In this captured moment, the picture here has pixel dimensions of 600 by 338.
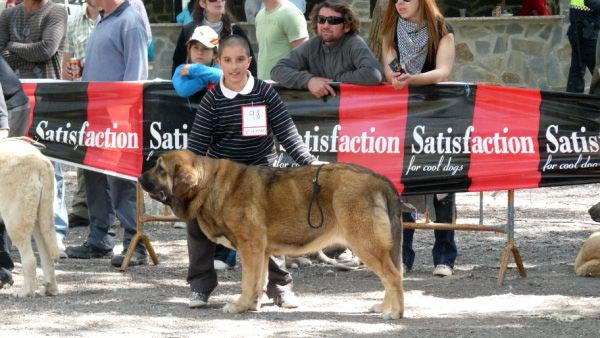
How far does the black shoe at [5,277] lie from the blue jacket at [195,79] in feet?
6.17

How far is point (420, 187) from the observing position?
9461 mm

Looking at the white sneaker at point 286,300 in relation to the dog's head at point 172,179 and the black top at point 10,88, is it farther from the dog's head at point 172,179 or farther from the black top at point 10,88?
the black top at point 10,88

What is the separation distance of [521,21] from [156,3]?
7626 mm

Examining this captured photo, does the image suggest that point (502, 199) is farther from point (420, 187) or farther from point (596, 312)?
point (596, 312)

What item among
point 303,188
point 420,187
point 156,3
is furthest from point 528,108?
point 156,3

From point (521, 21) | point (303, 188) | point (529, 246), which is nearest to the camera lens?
point (303, 188)

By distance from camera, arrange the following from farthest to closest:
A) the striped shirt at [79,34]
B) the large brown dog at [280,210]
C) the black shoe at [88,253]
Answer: the striped shirt at [79,34] → the black shoe at [88,253] → the large brown dog at [280,210]

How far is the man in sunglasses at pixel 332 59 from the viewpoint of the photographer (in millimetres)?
9430

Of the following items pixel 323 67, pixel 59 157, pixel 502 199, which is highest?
pixel 323 67

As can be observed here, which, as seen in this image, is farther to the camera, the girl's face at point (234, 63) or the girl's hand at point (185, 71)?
the girl's hand at point (185, 71)

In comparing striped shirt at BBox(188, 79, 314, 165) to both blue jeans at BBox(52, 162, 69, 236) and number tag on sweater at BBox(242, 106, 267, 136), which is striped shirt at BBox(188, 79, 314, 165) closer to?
number tag on sweater at BBox(242, 106, 267, 136)

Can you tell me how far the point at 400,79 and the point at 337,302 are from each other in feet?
5.97

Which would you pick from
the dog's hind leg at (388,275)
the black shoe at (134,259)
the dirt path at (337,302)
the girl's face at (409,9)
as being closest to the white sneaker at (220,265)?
the dirt path at (337,302)

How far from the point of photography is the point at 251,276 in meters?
7.88
